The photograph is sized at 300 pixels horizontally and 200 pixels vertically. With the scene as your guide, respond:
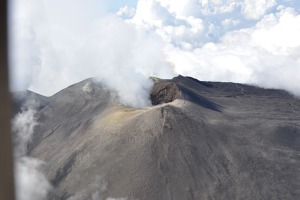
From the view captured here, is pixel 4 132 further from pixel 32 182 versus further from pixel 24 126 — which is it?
pixel 24 126

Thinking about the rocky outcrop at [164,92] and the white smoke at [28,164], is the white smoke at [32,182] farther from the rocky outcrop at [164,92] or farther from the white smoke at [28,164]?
the rocky outcrop at [164,92]

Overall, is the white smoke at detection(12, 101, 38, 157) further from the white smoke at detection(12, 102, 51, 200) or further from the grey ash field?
the grey ash field

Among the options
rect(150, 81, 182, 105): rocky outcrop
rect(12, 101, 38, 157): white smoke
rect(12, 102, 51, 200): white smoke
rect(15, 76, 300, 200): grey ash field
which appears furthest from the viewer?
rect(150, 81, 182, 105): rocky outcrop

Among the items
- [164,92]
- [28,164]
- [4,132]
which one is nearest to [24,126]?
[28,164]

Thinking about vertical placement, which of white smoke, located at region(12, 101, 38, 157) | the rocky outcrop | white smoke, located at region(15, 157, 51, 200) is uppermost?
the rocky outcrop

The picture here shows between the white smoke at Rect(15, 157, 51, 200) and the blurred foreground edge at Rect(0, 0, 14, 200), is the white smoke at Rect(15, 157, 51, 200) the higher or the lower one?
the lower one

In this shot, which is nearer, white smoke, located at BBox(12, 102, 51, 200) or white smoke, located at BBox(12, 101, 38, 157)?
white smoke, located at BBox(12, 102, 51, 200)

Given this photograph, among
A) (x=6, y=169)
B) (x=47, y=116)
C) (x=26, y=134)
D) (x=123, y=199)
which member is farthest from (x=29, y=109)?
(x=6, y=169)

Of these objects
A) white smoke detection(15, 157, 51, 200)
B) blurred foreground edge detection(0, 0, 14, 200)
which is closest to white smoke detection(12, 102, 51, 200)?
white smoke detection(15, 157, 51, 200)
